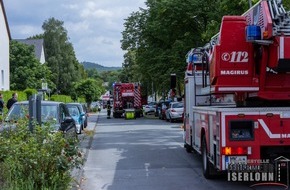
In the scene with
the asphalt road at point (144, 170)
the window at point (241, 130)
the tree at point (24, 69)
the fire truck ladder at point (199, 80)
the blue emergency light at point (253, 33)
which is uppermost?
the tree at point (24, 69)

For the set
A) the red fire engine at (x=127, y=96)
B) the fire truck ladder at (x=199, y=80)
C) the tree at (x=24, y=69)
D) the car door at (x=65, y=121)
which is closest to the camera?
the fire truck ladder at (x=199, y=80)

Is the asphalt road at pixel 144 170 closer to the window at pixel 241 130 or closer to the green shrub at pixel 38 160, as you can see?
the window at pixel 241 130

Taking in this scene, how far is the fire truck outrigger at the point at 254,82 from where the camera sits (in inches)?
346

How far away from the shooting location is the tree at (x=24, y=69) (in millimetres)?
59438

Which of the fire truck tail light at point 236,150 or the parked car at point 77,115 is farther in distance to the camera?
the parked car at point 77,115

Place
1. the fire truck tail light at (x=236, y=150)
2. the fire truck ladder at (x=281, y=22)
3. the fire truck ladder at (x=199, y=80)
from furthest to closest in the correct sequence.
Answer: the fire truck ladder at (x=199, y=80) → the fire truck tail light at (x=236, y=150) → the fire truck ladder at (x=281, y=22)

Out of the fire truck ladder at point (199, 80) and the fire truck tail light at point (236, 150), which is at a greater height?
the fire truck ladder at point (199, 80)

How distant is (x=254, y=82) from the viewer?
368 inches

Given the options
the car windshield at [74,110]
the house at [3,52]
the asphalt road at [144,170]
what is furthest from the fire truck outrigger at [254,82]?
the house at [3,52]

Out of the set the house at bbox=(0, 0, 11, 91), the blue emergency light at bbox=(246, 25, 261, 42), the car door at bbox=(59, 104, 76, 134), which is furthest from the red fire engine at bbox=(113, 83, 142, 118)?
the blue emergency light at bbox=(246, 25, 261, 42)

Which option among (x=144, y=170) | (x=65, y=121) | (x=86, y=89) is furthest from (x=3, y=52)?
(x=86, y=89)

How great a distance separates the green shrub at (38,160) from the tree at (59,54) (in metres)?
81.4

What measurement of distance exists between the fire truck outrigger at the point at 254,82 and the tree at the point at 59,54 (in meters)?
81.2

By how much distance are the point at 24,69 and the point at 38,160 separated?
174 feet
